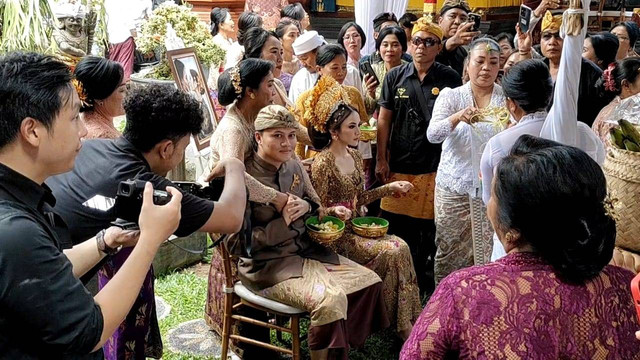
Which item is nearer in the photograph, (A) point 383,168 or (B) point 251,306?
(B) point 251,306

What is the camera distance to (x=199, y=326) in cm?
404

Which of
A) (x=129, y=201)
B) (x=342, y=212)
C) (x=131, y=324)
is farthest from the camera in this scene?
(x=342, y=212)

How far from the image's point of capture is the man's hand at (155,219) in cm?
158

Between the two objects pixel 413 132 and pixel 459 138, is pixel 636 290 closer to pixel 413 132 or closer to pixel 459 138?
pixel 459 138

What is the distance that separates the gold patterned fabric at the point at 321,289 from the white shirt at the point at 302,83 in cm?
209

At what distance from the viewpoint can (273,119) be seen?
130 inches

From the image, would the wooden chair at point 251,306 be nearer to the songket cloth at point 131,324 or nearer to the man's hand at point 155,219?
the songket cloth at point 131,324

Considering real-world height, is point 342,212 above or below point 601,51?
below

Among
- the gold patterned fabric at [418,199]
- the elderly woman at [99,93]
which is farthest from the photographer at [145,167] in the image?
the gold patterned fabric at [418,199]

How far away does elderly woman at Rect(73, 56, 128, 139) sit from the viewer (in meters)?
3.13

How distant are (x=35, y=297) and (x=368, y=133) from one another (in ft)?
11.6

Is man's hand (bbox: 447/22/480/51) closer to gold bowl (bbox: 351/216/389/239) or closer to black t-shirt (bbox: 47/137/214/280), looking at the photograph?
gold bowl (bbox: 351/216/389/239)

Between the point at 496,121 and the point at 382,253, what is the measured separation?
998 mm

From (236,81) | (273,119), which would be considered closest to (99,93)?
(236,81)
